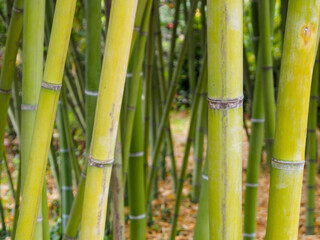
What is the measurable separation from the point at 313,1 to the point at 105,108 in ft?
0.97

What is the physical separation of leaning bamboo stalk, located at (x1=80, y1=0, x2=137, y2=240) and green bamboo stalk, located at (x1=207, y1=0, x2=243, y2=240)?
0.35 ft

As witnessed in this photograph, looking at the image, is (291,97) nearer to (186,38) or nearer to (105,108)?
(105,108)

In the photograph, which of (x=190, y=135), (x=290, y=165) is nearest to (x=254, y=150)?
(x=290, y=165)

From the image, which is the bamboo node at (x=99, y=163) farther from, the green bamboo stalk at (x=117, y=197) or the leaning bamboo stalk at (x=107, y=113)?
the green bamboo stalk at (x=117, y=197)

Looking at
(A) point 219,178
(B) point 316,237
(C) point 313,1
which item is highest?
(C) point 313,1

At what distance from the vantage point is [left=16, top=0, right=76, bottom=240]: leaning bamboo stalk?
54 cm

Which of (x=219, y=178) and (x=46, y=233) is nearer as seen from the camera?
(x=219, y=178)

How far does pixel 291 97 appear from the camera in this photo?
49 cm

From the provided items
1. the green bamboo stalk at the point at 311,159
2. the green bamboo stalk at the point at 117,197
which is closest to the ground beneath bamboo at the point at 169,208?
the green bamboo stalk at the point at 311,159

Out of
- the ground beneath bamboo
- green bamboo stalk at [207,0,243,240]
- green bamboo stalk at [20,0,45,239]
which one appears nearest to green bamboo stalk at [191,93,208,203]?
the ground beneath bamboo

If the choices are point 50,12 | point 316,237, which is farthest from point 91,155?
point 316,237

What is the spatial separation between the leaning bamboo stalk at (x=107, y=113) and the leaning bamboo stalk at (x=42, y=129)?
104mm

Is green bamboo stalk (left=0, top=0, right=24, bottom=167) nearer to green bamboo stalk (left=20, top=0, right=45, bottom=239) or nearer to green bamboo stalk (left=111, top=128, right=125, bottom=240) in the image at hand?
green bamboo stalk (left=20, top=0, right=45, bottom=239)

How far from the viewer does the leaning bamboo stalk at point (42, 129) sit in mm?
538
